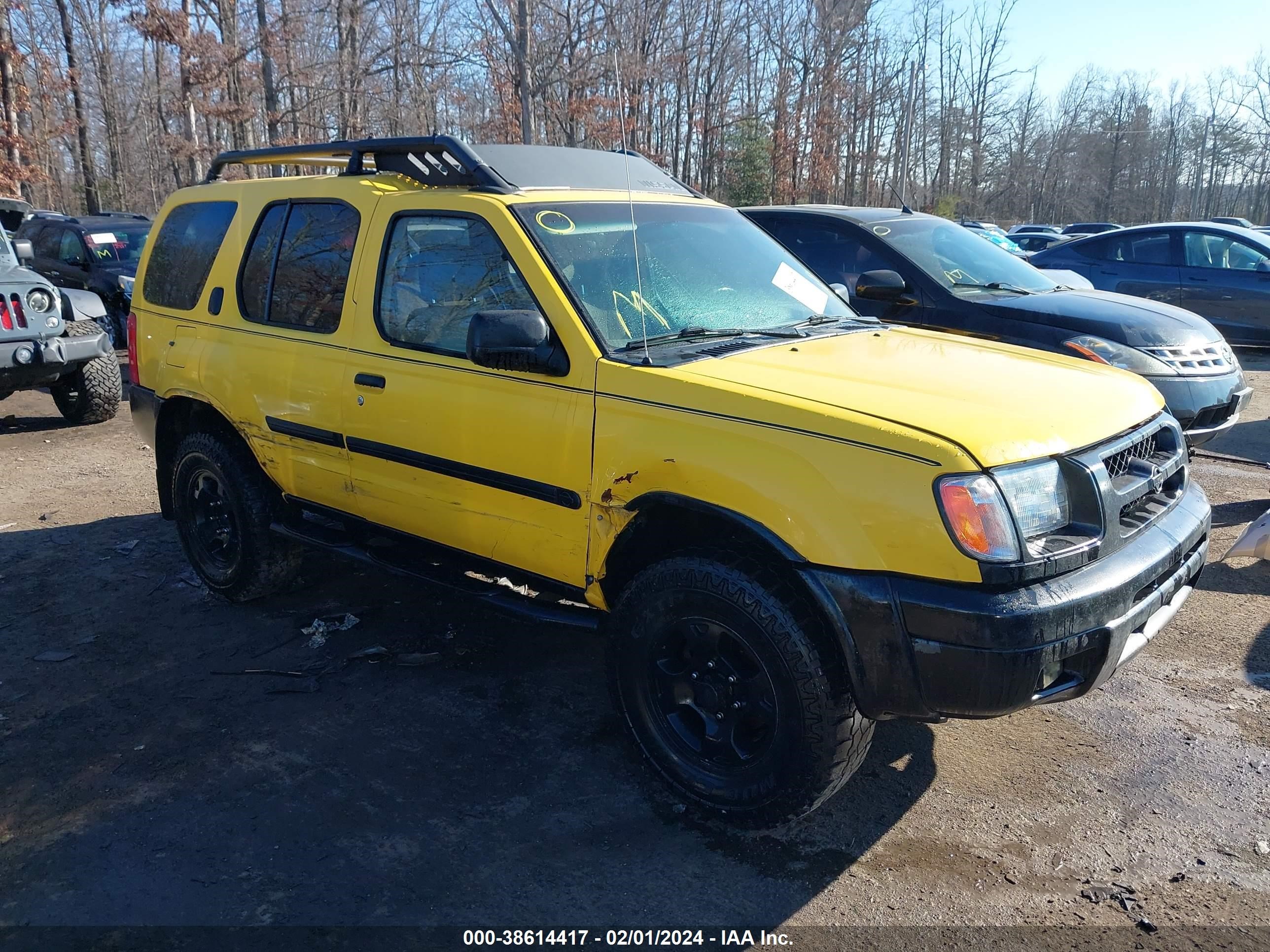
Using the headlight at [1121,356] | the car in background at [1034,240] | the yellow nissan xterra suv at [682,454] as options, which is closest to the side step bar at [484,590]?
the yellow nissan xterra suv at [682,454]

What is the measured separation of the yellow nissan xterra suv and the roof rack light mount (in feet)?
0.05

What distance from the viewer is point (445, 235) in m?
3.69

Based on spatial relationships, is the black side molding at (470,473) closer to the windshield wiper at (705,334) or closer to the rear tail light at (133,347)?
the windshield wiper at (705,334)

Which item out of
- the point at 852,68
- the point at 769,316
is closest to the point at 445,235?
the point at 769,316

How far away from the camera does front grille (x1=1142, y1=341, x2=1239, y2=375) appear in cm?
611

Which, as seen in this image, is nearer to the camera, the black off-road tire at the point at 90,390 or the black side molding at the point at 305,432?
the black side molding at the point at 305,432

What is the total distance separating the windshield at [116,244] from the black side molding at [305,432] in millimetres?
10098

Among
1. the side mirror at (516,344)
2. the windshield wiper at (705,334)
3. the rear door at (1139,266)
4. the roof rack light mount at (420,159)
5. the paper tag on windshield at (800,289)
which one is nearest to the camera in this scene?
the side mirror at (516,344)

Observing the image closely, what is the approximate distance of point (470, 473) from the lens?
3.54 m

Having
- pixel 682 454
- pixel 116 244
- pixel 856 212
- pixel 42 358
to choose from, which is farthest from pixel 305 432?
pixel 116 244

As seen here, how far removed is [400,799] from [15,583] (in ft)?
11.0

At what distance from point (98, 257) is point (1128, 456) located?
44.2ft

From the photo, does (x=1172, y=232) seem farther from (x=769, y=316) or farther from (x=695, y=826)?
(x=695, y=826)

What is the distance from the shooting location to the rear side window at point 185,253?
4.71m
